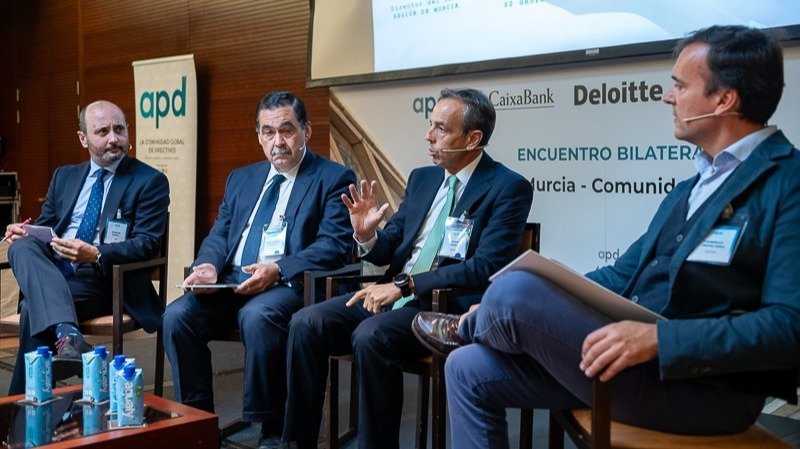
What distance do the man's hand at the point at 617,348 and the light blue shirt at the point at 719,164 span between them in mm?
397

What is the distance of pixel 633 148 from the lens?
138 inches

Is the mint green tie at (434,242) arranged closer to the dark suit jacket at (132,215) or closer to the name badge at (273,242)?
the name badge at (273,242)

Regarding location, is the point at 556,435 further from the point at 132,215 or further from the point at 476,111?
the point at 132,215

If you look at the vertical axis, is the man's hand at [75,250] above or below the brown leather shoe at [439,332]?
above

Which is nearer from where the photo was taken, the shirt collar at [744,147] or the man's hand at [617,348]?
the man's hand at [617,348]

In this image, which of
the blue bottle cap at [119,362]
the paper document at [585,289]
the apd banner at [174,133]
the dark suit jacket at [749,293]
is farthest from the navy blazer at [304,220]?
the apd banner at [174,133]

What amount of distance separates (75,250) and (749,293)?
2516 mm

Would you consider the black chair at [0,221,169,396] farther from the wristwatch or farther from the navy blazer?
the wristwatch

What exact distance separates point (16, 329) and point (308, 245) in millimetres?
1183

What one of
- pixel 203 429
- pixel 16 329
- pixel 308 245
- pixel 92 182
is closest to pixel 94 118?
pixel 92 182

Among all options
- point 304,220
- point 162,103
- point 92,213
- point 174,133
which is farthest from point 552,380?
point 162,103

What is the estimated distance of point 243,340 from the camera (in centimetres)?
302

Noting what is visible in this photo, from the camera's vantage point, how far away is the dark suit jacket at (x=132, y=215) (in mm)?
3443

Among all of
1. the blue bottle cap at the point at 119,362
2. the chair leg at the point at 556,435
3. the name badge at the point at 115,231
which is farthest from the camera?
the name badge at the point at 115,231
